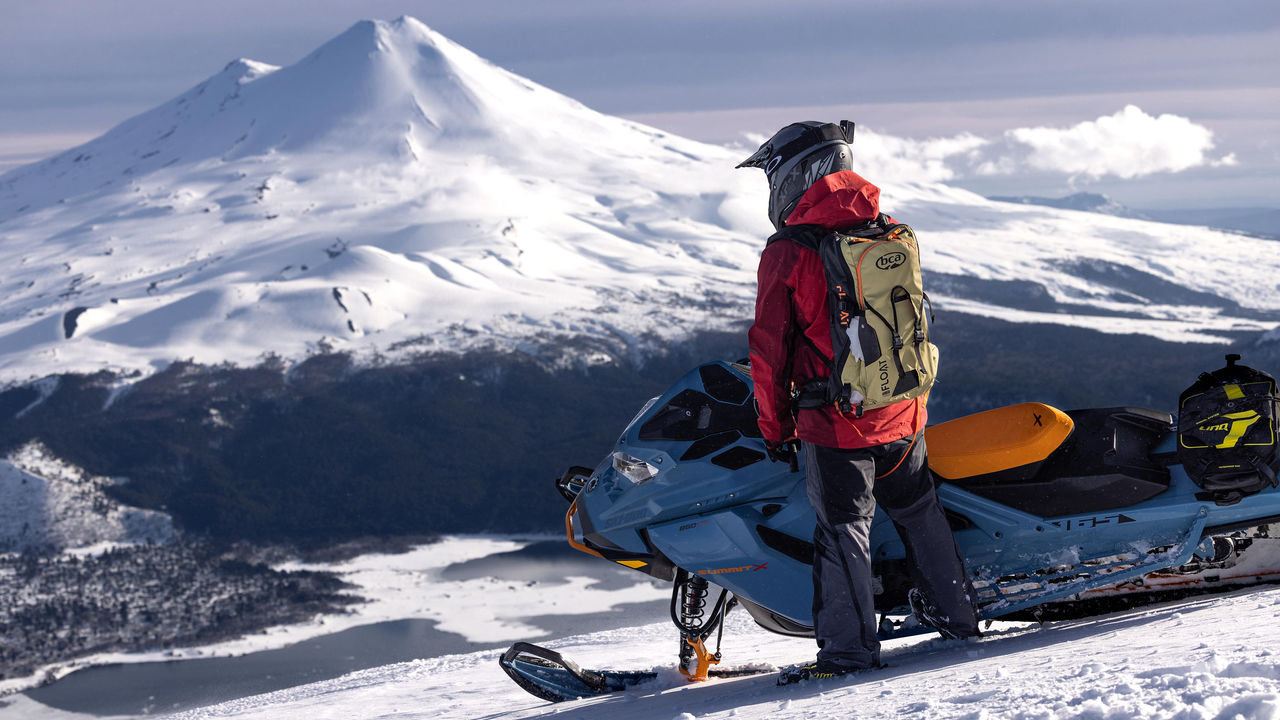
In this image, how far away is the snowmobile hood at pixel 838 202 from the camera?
4.54m

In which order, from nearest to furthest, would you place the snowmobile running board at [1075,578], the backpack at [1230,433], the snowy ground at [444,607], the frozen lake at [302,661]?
1. the backpack at [1230,433]
2. the snowmobile running board at [1075,578]
3. the frozen lake at [302,661]
4. the snowy ground at [444,607]

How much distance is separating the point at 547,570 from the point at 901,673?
109m

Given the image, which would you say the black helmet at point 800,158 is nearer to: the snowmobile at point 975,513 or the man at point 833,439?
the man at point 833,439

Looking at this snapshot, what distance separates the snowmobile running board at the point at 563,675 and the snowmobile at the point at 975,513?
616mm

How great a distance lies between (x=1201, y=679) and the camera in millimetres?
3553

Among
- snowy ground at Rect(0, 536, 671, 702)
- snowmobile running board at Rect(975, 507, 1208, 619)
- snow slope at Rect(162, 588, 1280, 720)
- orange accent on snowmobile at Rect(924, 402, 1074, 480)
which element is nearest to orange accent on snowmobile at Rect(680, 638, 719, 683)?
snow slope at Rect(162, 588, 1280, 720)

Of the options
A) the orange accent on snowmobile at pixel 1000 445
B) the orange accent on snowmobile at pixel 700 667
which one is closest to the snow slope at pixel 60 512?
the orange accent on snowmobile at pixel 700 667

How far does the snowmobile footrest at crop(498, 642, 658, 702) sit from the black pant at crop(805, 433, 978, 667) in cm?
155

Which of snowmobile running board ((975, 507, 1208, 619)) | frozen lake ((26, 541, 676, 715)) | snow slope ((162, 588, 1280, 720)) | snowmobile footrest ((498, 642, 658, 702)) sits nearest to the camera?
snow slope ((162, 588, 1280, 720))

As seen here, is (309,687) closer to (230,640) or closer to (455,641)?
(455,641)

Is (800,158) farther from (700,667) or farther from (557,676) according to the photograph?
Result: (557,676)

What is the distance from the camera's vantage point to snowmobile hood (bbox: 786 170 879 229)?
4.54m

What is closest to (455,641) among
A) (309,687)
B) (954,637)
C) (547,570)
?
(547,570)

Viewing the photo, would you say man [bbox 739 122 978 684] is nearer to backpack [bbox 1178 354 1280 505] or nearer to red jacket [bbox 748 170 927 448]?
red jacket [bbox 748 170 927 448]
